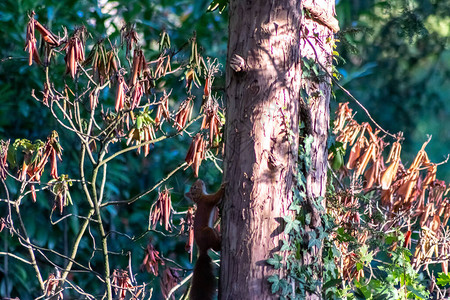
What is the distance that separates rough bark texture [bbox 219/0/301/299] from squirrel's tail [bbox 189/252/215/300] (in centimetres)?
12

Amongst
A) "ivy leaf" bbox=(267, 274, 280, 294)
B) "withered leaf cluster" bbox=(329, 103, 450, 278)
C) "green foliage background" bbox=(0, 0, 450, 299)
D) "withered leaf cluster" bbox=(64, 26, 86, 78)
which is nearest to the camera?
"ivy leaf" bbox=(267, 274, 280, 294)

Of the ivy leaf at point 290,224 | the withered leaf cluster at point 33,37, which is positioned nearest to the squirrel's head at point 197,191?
the ivy leaf at point 290,224

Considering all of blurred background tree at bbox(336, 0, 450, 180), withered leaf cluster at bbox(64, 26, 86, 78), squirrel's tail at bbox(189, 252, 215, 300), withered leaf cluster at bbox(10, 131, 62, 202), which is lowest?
squirrel's tail at bbox(189, 252, 215, 300)

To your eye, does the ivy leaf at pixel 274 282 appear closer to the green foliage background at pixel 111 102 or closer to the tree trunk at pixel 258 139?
the tree trunk at pixel 258 139

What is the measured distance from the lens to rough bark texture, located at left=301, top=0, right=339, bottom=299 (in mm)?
2234

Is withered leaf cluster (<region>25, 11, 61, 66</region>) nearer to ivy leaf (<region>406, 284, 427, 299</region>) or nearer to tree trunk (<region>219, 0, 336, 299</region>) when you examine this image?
tree trunk (<region>219, 0, 336, 299</region>)

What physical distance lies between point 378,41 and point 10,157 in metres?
4.33

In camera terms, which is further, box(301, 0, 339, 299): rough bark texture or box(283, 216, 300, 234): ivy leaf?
box(301, 0, 339, 299): rough bark texture

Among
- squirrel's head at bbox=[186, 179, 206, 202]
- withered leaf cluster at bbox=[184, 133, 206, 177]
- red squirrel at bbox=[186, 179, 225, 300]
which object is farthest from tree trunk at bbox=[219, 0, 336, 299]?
withered leaf cluster at bbox=[184, 133, 206, 177]

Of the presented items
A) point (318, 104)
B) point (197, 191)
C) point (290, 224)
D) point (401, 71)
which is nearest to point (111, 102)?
point (197, 191)

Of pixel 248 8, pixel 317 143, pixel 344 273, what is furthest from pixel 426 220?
pixel 248 8

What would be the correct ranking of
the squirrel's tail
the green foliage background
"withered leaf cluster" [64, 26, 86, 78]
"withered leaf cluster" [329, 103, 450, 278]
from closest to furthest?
the squirrel's tail
"withered leaf cluster" [64, 26, 86, 78]
"withered leaf cluster" [329, 103, 450, 278]
the green foliage background

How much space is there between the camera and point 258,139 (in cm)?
206

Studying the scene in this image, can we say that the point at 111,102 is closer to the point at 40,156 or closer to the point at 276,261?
the point at 40,156
